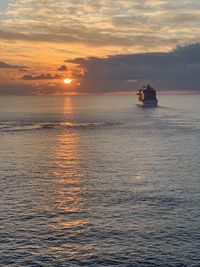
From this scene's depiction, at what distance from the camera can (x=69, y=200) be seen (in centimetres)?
6022

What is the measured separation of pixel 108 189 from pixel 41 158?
35165 millimetres

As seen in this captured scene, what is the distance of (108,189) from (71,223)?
53.7ft

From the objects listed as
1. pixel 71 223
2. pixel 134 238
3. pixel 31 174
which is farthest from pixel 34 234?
pixel 31 174

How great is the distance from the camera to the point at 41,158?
97.0 m

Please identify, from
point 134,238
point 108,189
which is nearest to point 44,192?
point 108,189

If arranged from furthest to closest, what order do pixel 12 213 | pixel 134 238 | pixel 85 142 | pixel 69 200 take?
1. pixel 85 142
2. pixel 69 200
3. pixel 12 213
4. pixel 134 238

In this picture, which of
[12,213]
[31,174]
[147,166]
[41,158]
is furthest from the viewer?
[41,158]

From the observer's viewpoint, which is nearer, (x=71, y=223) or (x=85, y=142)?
(x=71, y=223)

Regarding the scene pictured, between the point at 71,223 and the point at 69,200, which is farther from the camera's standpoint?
the point at 69,200

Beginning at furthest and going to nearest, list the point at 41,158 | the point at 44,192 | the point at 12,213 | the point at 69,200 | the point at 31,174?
the point at 41,158
the point at 31,174
the point at 44,192
the point at 69,200
the point at 12,213

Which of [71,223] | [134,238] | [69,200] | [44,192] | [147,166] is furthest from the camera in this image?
[147,166]

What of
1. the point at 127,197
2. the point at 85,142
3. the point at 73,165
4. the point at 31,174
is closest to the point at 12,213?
the point at 127,197

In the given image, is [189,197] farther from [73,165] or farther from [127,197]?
[73,165]

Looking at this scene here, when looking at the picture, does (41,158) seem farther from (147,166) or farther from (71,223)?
(71,223)
